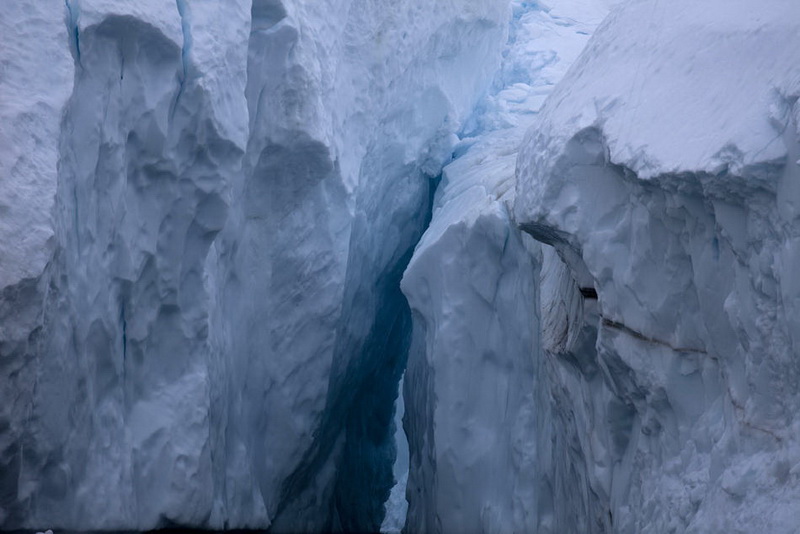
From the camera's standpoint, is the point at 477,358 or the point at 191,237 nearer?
the point at 191,237

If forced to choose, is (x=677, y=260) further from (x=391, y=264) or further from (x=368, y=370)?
(x=368, y=370)

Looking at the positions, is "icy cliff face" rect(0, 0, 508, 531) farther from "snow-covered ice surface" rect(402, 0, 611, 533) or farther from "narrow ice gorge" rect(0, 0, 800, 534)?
"snow-covered ice surface" rect(402, 0, 611, 533)

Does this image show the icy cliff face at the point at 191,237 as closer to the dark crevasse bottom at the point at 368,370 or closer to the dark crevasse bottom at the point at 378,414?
the dark crevasse bottom at the point at 368,370

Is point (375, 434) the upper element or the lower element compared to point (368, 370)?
lower

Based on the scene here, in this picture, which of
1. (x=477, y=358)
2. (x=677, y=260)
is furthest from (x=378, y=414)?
(x=677, y=260)

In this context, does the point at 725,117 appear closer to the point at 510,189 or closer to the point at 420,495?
the point at 510,189

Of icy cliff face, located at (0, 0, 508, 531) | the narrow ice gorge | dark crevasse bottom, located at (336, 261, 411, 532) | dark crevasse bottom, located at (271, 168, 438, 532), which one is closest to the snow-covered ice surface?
the narrow ice gorge
